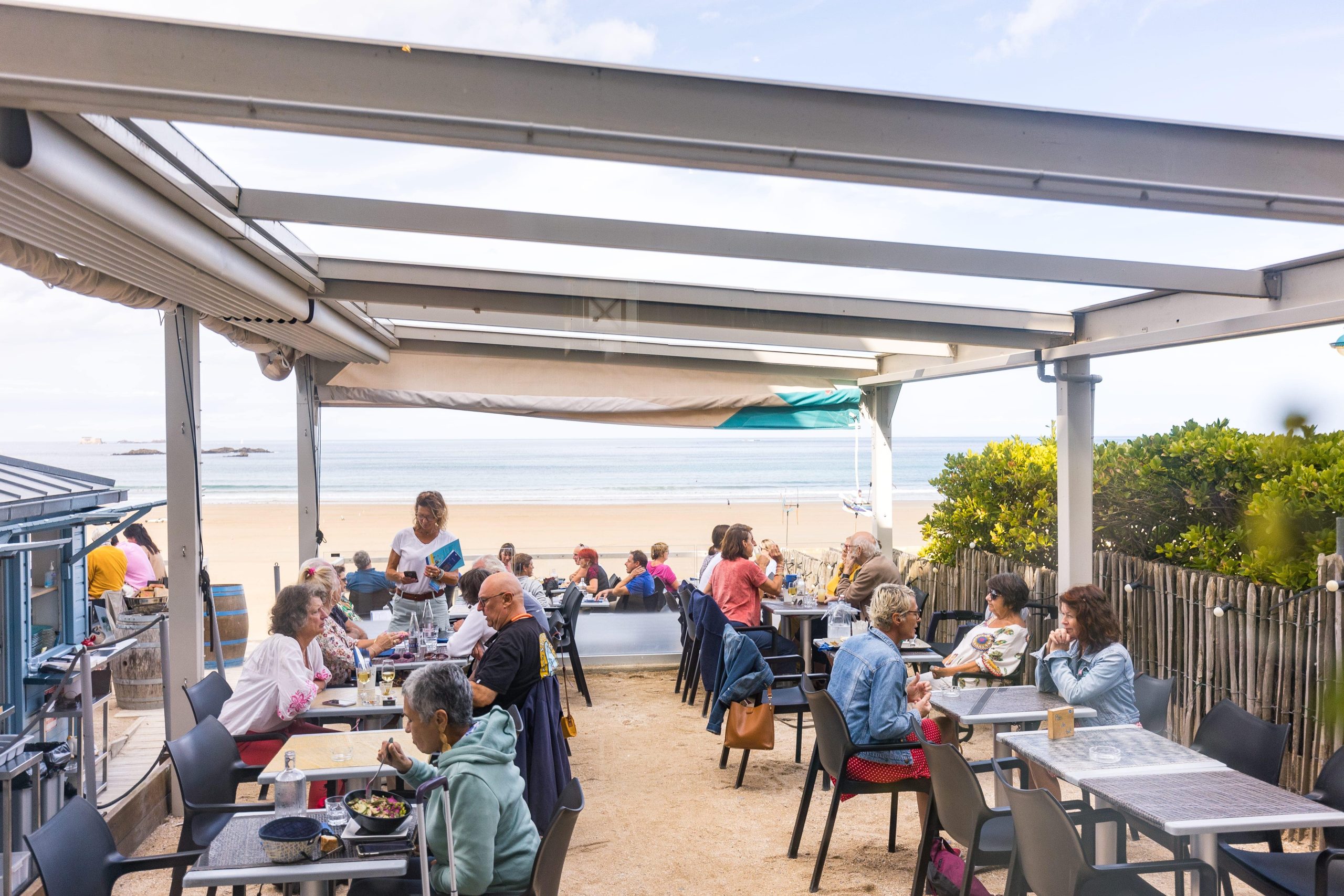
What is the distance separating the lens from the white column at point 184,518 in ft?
16.1

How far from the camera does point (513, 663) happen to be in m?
3.96

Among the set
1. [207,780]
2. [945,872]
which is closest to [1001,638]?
[945,872]

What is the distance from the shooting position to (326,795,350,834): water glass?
2.83m

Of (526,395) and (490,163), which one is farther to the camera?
(526,395)

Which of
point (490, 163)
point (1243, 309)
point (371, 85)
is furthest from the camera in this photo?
point (1243, 309)

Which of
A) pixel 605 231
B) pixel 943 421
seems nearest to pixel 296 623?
pixel 605 231

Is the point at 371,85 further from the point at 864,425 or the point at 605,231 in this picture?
the point at 864,425

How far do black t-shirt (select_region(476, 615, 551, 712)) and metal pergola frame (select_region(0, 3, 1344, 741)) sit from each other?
171 centimetres

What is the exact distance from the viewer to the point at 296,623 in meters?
4.33

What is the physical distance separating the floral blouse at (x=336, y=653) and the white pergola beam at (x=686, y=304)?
1.85 m

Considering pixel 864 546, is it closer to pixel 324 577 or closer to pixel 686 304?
pixel 686 304

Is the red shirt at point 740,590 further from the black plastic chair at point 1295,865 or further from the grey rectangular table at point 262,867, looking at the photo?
the grey rectangular table at point 262,867

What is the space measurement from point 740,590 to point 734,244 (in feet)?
11.5

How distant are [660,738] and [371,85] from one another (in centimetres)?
516
